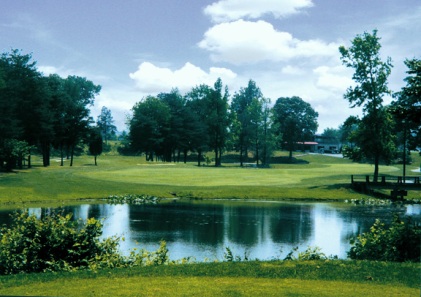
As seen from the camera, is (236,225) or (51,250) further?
(236,225)

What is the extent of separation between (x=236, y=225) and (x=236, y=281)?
866 inches

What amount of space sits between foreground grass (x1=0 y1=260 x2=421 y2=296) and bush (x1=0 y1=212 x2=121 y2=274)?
5.71ft

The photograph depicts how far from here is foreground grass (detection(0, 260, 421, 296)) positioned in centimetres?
1260

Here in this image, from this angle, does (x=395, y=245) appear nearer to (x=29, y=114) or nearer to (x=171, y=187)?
(x=171, y=187)

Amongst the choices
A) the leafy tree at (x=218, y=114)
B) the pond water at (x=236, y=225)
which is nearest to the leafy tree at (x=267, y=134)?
the leafy tree at (x=218, y=114)

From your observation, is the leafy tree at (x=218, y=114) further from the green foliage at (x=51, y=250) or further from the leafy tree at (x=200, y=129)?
the green foliage at (x=51, y=250)

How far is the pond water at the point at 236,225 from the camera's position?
2659 centimetres

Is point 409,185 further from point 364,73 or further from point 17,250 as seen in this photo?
point 17,250

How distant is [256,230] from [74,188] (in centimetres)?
2857

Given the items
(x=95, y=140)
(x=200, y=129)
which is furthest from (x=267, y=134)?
(x=95, y=140)

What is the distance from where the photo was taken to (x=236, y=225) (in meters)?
35.8

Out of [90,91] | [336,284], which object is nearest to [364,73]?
[336,284]

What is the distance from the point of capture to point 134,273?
14961 mm

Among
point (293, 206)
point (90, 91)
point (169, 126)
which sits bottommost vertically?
point (293, 206)
